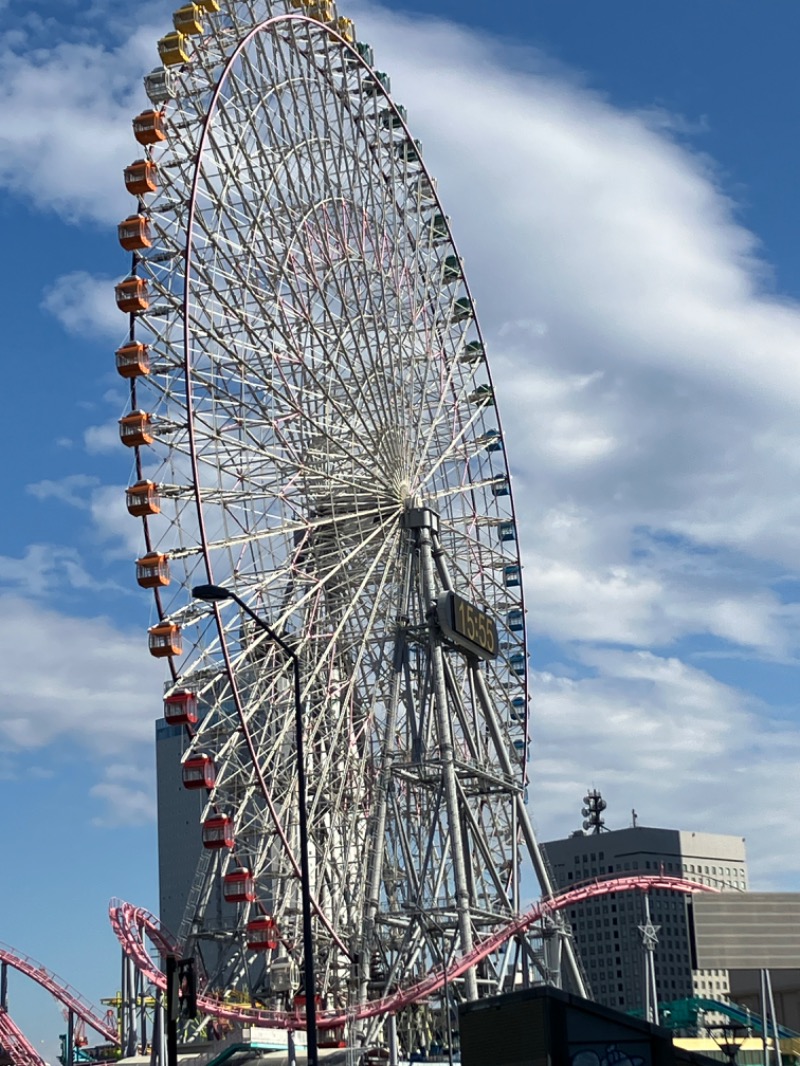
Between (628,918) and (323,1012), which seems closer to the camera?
(323,1012)

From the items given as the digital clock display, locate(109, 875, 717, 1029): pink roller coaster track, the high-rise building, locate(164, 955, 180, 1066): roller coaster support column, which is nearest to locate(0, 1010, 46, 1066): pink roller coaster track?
locate(109, 875, 717, 1029): pink roller coaster track

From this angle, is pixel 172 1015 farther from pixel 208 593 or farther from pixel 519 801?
pixel 519 801

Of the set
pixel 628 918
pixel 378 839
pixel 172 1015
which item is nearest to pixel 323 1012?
pixel 378 839

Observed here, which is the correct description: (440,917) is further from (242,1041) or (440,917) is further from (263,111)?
(263,111)

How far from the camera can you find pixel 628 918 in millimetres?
172625

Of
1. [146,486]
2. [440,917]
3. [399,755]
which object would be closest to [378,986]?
[440,917]

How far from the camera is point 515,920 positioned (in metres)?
59.8

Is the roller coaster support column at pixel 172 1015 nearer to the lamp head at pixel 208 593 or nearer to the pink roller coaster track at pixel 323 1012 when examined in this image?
the lamp head at pixel 208 593

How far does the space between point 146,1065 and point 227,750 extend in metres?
13.1

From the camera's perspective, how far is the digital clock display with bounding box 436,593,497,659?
200 ft

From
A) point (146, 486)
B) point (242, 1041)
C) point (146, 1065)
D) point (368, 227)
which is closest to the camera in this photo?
point (146, 486)

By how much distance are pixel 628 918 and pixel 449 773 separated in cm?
11821

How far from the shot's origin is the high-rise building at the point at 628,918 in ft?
565

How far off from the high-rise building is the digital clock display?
353 feet
